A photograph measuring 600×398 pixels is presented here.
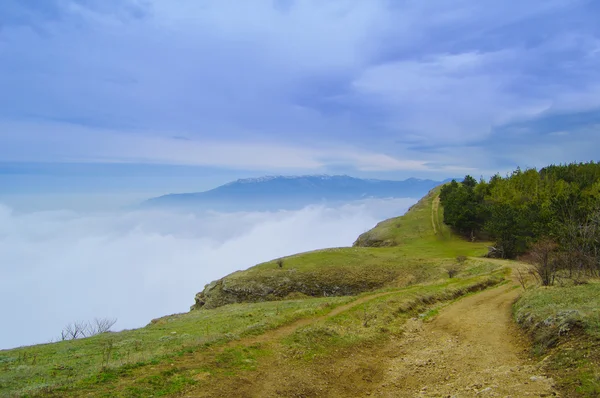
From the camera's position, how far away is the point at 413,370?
56.3 ft

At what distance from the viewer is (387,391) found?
598 inches

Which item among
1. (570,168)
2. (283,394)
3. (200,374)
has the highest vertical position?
(570,168)

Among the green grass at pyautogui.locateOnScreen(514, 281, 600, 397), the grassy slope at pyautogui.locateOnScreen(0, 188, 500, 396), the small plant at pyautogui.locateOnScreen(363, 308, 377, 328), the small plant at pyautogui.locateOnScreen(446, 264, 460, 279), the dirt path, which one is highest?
the grassy slope at pyautogui.locateOnScreen(0, 188, 500, 396)

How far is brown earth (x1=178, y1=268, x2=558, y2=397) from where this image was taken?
46.5 ft

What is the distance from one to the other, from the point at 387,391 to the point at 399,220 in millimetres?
107118

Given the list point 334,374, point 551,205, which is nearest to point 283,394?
point 334,374

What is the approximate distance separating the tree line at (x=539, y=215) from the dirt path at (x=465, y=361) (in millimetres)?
15200

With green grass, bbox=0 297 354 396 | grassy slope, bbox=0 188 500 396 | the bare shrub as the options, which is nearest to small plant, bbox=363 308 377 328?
grassy slope, bbox=0 188 500 396

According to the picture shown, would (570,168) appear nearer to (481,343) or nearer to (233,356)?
(481,343)

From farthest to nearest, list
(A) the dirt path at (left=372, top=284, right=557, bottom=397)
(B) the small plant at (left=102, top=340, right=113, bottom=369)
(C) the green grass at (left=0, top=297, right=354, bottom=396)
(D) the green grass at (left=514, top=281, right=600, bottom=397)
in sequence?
(B) the small plant at (left=102, top=340, right=113, bottom=369), (C) the green grass at (left=0, top=297, right=354, bottom=396), (A) the dirt path at (left=372, top=284, right=557, bottom=397), (D) the green grass at (left=514, top=281, right=600, bottom=397)

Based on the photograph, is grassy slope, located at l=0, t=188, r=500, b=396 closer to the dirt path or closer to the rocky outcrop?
the dirt path

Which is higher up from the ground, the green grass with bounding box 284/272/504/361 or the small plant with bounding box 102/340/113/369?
the small plant with bounding box 102/340/113/369

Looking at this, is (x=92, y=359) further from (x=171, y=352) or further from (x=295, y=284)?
(x=295, y=284)

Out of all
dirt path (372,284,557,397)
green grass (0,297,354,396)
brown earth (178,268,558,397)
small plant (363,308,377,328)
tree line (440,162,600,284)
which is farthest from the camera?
tree line (440,162,600,284)
